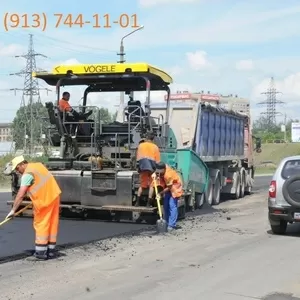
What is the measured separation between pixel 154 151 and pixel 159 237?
181 centimetres

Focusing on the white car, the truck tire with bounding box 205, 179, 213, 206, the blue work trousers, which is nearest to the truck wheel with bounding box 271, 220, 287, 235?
the white car

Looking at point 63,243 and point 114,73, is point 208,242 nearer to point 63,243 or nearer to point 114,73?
point 63,243

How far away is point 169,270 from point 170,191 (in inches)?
143

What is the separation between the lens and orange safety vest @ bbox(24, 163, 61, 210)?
7.50 meters

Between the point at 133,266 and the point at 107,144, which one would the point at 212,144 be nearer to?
the point at 107,144

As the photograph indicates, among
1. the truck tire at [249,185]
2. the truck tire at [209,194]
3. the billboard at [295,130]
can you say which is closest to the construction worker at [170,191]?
the truck tire at [209,194]

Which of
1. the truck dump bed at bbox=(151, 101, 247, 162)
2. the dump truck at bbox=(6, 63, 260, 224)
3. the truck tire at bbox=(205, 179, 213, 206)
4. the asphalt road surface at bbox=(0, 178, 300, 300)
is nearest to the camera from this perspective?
the asphalt road surface at bbox=(0, 178, 300, 300)

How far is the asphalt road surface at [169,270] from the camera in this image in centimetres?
611

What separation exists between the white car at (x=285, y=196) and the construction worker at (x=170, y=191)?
5.80 feet

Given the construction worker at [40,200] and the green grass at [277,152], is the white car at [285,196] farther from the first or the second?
the green grass at [277,152]

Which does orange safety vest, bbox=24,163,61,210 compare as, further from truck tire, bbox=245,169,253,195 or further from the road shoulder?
truck tire, bbox=245,169,253,195

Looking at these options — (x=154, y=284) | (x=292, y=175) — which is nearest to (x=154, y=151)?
(x=292, y=175)

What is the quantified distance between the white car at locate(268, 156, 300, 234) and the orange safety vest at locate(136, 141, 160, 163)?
2259mm

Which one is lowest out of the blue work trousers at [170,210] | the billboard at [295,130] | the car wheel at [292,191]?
the blue work trousers at [170,210]
